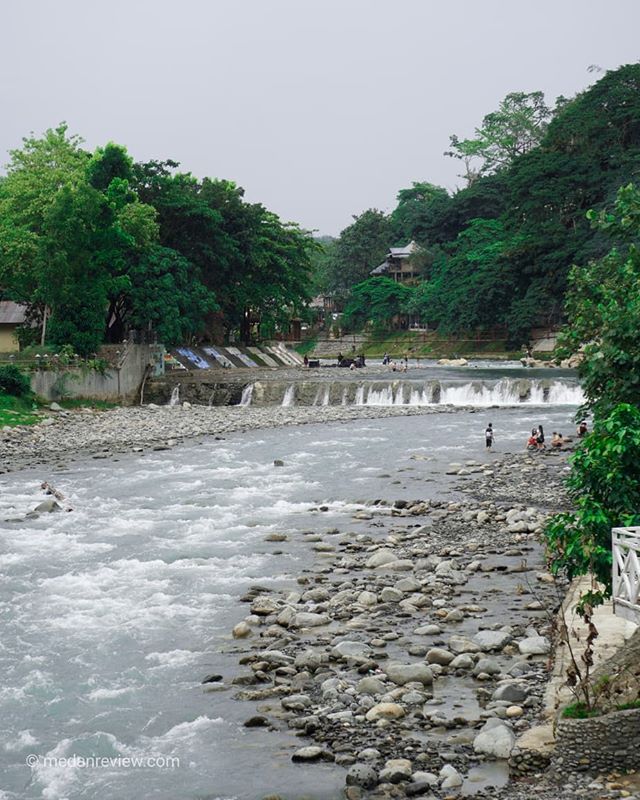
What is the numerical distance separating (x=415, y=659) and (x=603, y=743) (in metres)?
4.16

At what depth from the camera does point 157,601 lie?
15789mm

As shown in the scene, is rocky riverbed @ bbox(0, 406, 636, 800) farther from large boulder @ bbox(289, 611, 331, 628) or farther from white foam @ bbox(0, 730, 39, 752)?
white foam @ bbox(0, 730, 39, 752)

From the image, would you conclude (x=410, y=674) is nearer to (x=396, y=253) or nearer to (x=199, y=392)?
(x=199, y=392)

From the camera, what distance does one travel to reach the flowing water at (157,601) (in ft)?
33.3

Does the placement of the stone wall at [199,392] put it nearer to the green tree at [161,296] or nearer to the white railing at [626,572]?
the green tree at [161,296]

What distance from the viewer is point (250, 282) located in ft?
217

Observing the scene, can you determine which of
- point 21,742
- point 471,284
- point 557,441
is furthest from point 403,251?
point 21,742

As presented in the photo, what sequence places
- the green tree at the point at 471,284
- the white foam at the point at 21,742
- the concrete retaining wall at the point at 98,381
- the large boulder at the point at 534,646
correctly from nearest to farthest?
the white foam at the point at 21,742 → the large boulder at the point at 534,646 → the concrete retaining wall at the point at 98,381 → the green tree at the point at 471,284

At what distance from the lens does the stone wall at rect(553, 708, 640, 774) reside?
28.1ft

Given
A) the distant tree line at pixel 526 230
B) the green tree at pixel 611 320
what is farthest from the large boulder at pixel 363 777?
the distant tree line at pixel 526 230

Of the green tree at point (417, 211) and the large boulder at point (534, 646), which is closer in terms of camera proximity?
the large boulder at point (534, 646)

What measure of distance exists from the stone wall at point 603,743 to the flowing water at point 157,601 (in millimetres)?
2437

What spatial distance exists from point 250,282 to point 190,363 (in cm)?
855

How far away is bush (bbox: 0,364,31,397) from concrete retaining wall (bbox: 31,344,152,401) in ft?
3.08
